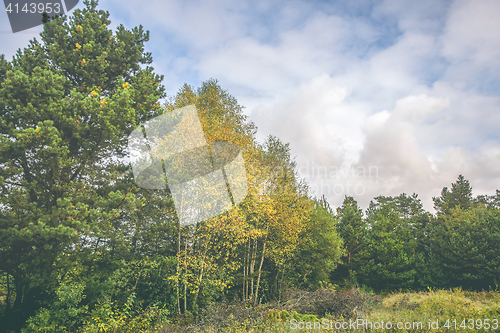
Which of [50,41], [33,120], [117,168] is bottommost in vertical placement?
[117,168]

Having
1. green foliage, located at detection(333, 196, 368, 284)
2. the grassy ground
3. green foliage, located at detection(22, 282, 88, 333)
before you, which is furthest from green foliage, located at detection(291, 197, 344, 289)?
green foliage, located at detection(22, 282, 88, 333)

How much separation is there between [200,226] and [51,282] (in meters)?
5.33

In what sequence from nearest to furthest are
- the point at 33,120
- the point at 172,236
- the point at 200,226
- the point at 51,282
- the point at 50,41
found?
1. the point at 51,282
2. the point at 33,120
3. the point at 50,41
4. the point at 200,226
5. the point at 172,236

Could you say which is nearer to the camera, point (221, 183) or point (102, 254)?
point (102, 254)

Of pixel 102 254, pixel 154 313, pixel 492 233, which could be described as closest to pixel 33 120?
pixel 102 254

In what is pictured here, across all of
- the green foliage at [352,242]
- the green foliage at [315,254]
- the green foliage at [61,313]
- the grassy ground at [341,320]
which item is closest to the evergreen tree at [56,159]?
the green foliage at [61,313]

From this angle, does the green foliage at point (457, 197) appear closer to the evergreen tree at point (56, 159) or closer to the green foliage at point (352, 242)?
the green foliage at point (352, 242)

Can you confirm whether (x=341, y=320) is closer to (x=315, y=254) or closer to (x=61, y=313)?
(x=61, y=313)

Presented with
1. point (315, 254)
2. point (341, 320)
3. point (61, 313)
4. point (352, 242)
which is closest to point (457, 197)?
point (352, 242)

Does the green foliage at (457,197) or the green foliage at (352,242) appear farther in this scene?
the green foliage at (457,197)

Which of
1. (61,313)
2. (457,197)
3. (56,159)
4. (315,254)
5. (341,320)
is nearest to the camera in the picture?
(341,320)

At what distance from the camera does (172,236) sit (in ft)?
39.2

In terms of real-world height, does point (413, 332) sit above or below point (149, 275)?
below

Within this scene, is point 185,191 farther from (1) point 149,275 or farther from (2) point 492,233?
(2) point 492,233
